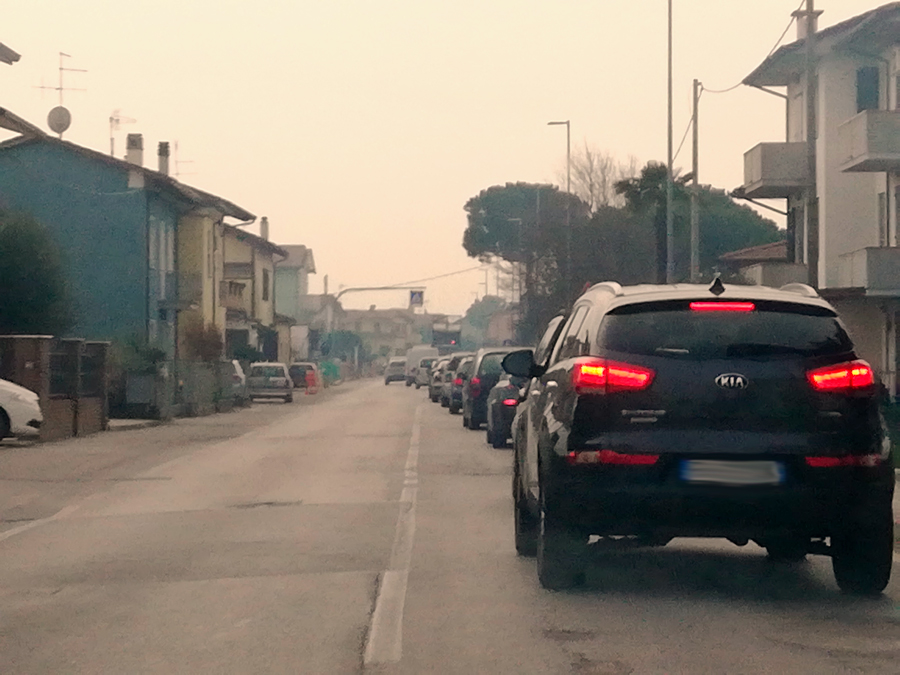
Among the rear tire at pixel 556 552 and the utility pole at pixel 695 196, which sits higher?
the utility pole at pixel 695 196

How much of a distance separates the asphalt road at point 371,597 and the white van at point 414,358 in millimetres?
71173

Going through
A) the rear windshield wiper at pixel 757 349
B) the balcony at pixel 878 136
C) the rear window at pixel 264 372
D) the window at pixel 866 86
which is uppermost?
the window at pixel 866 86

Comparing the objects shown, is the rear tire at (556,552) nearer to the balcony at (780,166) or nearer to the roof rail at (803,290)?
the roof rail at (803,290)

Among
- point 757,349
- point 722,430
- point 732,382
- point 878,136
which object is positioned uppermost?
point 878,136

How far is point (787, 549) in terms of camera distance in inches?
362

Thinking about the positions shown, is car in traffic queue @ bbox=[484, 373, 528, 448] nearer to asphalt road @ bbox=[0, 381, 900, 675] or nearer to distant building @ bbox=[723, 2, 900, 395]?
asphalt road @ bbox=[0, 381, 900, 675]

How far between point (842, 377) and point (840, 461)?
443 mm

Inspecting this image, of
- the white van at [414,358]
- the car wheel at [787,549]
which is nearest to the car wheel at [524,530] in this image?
the car wheel at [787,549]

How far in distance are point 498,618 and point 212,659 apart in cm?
159

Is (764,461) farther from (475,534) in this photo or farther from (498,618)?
(475,534)

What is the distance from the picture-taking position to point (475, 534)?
1109 centimetres

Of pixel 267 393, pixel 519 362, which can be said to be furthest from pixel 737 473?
pixel 267 393

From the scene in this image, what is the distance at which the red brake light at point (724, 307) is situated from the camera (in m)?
7.77

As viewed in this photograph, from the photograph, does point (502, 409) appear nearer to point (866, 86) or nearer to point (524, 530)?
point (524, 530)
